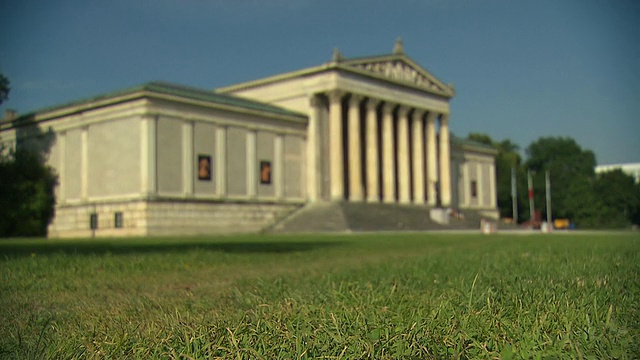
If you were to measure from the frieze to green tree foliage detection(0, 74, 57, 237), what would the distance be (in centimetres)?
3460

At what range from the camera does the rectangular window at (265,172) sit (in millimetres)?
69562

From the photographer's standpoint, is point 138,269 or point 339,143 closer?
point 138,269

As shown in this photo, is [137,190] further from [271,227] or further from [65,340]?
[65,340]

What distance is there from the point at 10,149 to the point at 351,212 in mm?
33562

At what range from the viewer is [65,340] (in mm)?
5629

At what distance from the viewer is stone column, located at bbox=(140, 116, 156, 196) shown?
58.3m

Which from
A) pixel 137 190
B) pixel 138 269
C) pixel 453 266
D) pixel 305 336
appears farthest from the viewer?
pixel 137 190

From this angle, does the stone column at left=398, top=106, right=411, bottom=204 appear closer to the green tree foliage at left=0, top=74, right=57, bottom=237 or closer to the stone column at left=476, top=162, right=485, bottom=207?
the stone column at left=476, top=162, right=485, bottom=207

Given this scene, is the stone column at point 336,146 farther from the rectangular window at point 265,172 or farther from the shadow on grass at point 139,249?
the shadow on grass at point 139,249

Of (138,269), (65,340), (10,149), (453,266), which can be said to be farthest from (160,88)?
(65,340)

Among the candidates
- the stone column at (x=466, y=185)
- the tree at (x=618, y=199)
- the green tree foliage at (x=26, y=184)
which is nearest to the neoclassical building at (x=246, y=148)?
the green tree foliage at (x=26, y=184)

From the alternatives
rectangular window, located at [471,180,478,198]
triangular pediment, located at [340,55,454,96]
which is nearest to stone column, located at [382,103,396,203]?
triangular pediment, located at [340,55,454,96]

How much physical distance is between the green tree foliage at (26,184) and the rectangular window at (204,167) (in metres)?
15.0

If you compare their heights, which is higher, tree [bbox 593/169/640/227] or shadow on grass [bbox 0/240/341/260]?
tree [bbox 593/169/640/227]
